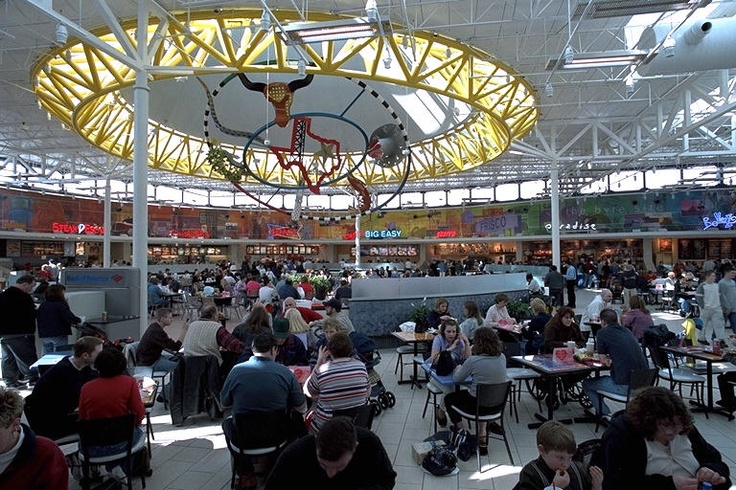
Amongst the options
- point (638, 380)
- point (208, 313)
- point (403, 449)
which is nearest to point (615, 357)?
point (638, 380)

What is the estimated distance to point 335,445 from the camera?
2.29 metres

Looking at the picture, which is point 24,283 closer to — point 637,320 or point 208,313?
point 208,313

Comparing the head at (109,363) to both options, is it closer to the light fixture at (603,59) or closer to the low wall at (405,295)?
the low wall at (405,295)

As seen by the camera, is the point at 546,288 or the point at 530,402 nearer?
the point at 530,402

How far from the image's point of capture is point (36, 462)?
247 cm

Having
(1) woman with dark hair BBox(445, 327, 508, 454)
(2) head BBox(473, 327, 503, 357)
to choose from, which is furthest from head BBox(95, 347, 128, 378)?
(2) head BBox(473, 327, 503, 357)

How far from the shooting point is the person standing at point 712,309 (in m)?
8.99

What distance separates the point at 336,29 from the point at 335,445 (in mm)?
5446

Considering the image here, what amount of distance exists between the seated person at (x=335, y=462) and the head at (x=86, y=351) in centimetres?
252

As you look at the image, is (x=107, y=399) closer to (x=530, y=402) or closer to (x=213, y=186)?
(x=530, y=402)

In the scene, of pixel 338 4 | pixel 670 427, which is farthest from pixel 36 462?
pixel 338 4

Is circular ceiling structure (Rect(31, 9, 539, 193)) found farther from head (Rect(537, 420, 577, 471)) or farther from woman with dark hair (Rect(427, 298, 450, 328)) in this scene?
head (Rect(537, 420, 577, 471))

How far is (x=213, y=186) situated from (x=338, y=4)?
2786 centimetres

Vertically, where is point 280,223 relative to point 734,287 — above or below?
above
